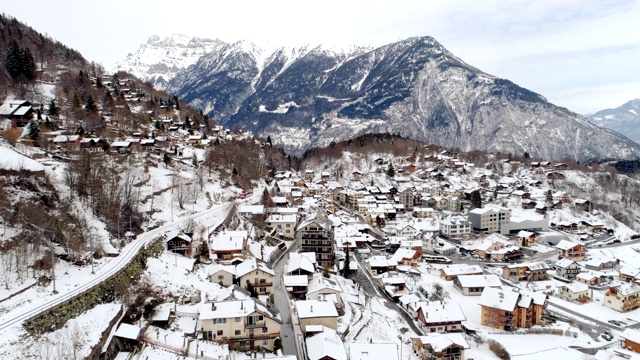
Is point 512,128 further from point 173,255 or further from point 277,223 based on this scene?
point 173,255

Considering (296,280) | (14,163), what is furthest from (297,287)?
(14,163)

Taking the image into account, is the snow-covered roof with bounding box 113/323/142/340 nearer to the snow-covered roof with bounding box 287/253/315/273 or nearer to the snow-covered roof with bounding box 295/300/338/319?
the snow-covered roof with bounding box 295/300/338/319

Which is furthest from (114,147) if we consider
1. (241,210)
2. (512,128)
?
(512,128)

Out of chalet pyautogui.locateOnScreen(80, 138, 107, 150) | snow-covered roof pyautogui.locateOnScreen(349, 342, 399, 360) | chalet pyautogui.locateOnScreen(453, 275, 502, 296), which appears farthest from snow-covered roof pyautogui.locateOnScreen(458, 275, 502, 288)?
chalet pyautogui.locateOnScreen(80, 138, 107, 150)

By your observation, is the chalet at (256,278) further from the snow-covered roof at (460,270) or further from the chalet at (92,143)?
the chalet at (92,143)

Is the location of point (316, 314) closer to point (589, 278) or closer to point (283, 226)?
point (283, 226)

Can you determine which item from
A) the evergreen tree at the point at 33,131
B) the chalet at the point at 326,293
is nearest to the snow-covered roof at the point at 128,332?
the chalet at the point at 326,293
